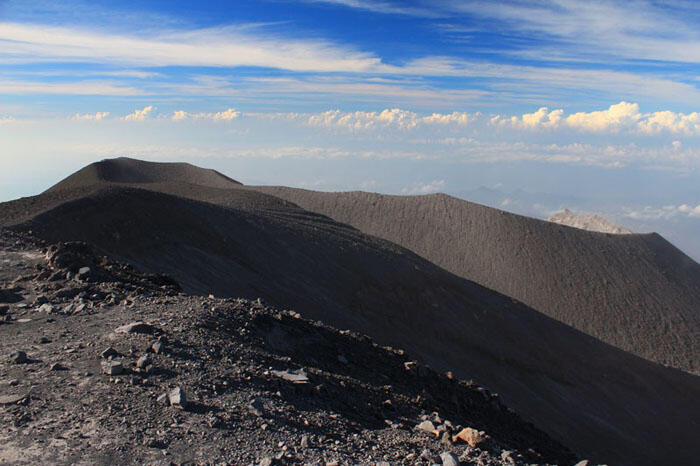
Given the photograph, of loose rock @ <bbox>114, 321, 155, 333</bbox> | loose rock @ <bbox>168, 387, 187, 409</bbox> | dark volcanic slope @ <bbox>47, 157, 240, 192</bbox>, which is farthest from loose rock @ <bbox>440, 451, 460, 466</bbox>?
dark volcanic slope @ <bbox>47, 157, 240, 192</bbox>

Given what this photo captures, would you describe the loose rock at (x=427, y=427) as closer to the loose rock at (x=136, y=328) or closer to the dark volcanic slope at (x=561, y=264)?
the loose rock at (x=136, y=328)

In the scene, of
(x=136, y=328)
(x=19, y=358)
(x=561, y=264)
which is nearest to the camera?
(x=19, y=358)

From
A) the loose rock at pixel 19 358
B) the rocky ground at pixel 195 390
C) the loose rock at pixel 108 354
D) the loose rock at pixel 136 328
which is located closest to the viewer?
the rocky ground at pixel 195 390

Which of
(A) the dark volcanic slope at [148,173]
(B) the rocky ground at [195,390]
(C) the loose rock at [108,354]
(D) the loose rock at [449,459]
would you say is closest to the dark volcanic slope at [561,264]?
(A) the dark volcanic slope at [148,173]

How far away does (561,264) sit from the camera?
199 feet

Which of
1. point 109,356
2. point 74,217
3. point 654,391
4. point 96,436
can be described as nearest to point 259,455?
point 96,436

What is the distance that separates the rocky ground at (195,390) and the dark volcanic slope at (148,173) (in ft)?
185

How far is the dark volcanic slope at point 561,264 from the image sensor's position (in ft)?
173

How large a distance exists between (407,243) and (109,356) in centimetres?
5710

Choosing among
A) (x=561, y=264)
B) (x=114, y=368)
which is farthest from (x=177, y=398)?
(x=561, y=264)

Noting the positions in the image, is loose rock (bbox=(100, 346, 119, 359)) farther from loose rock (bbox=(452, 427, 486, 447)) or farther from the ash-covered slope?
the ash-covered slope

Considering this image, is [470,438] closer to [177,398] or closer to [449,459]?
[449,459]

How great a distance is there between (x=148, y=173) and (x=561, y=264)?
52.6 metres

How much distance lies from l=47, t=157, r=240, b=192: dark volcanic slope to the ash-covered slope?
187 feet
